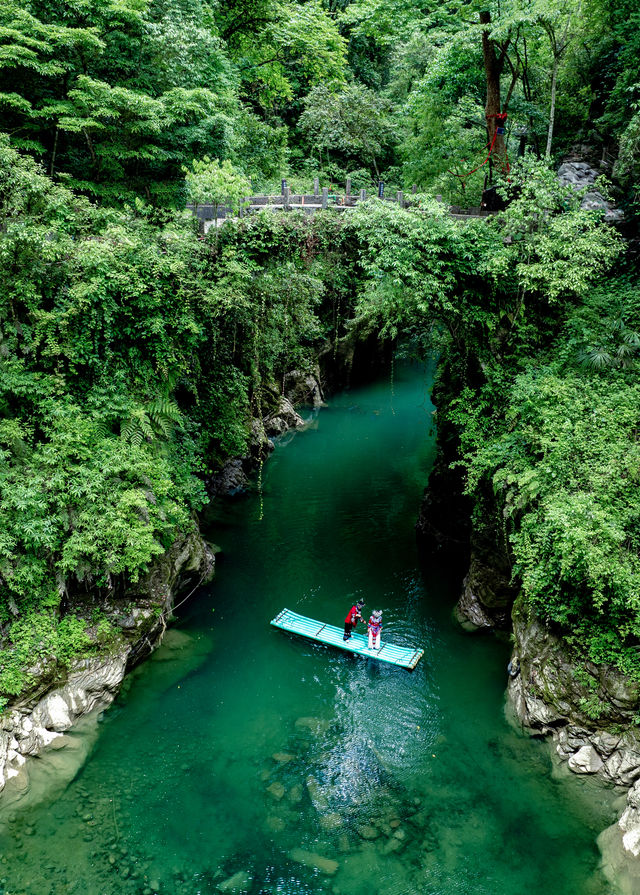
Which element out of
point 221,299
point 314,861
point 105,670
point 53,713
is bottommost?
point 314,861

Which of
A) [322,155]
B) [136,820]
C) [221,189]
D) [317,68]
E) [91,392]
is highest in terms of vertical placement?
[317,68]

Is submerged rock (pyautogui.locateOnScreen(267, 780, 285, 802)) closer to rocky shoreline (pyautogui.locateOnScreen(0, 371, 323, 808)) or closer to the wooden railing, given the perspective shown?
rocky shoreline (pyautogui.locateOnScreen(0, 371, 323, 808))

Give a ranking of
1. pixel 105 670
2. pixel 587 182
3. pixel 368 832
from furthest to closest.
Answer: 1. pixel 587 182
2. pixel 105 670
3. pixel 368 832

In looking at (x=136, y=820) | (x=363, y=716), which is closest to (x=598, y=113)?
(x=363, y=716)

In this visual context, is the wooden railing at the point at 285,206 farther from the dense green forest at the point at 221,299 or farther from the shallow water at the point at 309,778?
the shallow water at the point at 309,778

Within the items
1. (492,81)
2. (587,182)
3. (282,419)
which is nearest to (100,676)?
(282,419)

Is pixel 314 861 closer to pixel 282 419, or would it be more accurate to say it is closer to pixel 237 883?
pixel 237 883

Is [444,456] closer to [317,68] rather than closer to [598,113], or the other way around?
[598,113]
